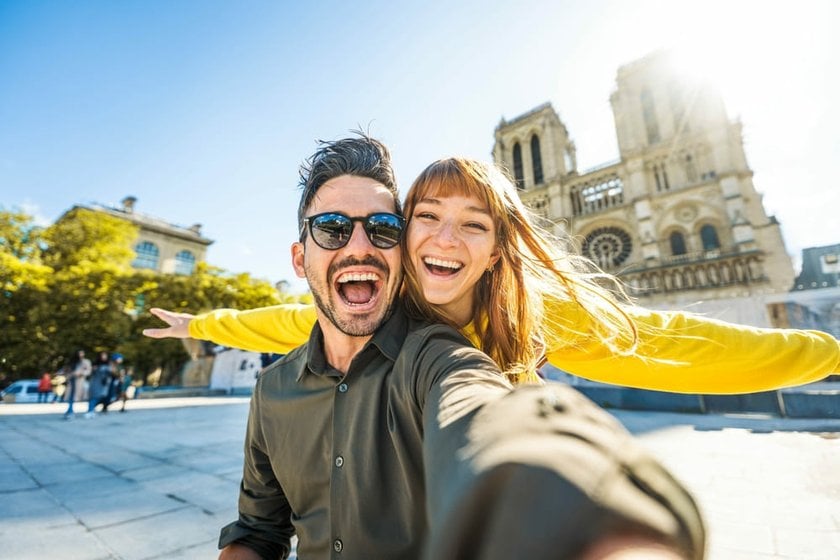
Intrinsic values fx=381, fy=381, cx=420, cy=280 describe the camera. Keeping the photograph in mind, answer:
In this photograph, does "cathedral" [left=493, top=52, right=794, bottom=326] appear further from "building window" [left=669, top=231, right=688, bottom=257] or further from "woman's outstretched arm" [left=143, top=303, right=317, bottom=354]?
"woman's outstretched arm" [left=143, top=303, right=317, bottom=354]

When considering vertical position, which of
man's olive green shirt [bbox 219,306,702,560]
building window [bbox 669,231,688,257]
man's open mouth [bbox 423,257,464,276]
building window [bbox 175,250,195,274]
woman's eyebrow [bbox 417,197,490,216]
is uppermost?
building window [bbox 175,250,195,274]

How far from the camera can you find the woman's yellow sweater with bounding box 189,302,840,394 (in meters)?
1.73

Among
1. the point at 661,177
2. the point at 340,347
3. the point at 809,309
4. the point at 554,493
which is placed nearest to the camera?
the point at 554,493

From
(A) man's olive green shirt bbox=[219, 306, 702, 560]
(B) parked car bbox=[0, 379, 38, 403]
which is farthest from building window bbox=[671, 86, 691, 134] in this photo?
(B) parked car bbox=[0, 379, 38, 403]

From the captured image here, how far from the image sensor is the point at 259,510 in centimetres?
148

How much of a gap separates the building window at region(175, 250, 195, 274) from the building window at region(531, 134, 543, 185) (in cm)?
3327

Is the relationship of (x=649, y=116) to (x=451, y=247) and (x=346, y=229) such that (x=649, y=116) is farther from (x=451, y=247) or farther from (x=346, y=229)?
(x=346, y=229)

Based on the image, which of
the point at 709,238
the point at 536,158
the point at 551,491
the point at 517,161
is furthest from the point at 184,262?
the point at 709,238

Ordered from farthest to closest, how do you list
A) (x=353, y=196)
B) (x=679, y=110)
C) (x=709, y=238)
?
(x=679, y=110)
(x=709, y=238)
(x=353, y=196)

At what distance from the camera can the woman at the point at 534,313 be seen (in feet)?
5.56

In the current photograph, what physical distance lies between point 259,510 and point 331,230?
1.14 m

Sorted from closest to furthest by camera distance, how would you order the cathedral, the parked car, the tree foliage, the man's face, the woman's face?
the man's face
the woman's face
the parked car
the tree foliage
the cathedral

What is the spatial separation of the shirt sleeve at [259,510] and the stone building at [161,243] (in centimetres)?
3722

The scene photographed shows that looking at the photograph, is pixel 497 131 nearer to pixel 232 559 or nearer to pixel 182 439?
pixel 182 439
